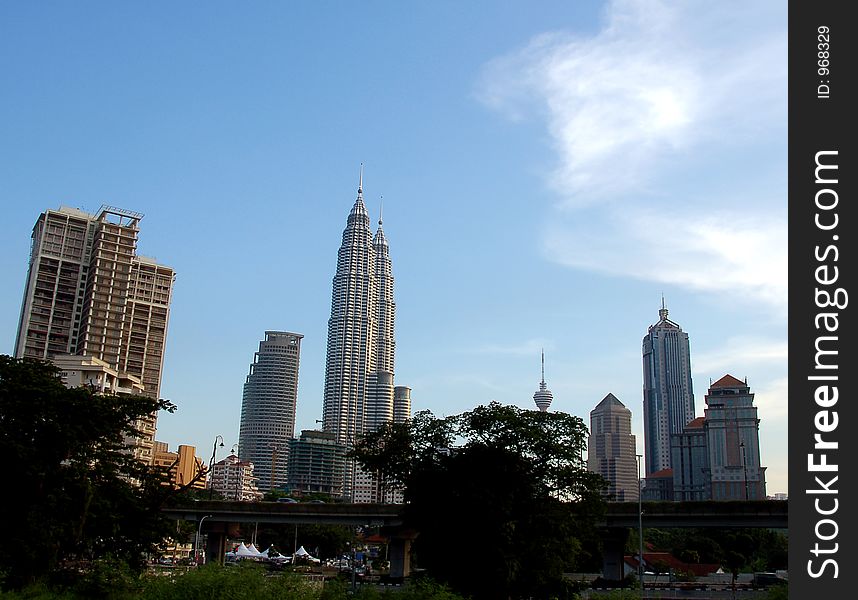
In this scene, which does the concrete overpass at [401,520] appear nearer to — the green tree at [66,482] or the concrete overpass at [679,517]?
the concrete overpass at [679,517]

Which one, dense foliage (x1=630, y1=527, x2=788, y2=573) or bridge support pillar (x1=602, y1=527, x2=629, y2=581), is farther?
dense foliage (x1=630, y1=527, x2=788, y2=573)

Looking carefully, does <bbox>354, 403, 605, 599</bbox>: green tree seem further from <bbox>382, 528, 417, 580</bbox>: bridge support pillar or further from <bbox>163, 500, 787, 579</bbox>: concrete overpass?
<bbox>382, 528, 417, 580</bbox>: bridge support pillar

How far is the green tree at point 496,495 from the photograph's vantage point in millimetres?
44781

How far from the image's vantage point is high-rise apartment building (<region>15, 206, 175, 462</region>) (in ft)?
520

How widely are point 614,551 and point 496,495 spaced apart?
34.1 m

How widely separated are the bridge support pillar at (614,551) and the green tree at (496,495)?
970 inches

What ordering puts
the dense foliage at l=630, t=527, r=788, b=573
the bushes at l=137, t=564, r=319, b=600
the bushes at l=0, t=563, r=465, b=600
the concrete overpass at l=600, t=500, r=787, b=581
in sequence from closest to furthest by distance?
1. the bushes at l=137, t=564, r=319, b=600
2. the bushes at l=0, t=563, r=465, b=600
3. the concrete overpass at l=600, t=500, r=787, b=581
4. the dense foliage at l=630, t=527, r=788, b=573

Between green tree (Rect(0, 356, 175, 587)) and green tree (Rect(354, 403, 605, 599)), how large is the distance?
46.7 feet

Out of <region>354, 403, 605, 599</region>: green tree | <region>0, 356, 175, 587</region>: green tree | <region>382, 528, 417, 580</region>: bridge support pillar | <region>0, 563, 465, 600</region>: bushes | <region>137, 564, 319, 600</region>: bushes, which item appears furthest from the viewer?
<region>382, 528, 417, 580</region>: bridge support pillar

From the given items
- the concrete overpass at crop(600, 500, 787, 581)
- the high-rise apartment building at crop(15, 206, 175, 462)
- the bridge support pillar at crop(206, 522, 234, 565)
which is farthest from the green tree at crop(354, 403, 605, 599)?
the high-rise apartment building at crop(15, 206, 175, 462)

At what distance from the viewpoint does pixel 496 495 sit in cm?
4569

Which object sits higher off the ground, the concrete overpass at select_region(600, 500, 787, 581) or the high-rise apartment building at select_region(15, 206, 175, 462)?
the high-rise apartment building at select_region(15, 206, 175, 462)
